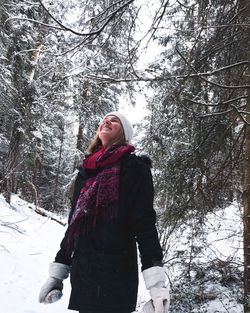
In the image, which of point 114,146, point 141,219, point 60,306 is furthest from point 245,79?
point 60,306

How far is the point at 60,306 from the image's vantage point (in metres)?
5.97

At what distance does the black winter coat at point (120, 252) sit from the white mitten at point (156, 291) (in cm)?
5

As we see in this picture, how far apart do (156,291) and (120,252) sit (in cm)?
28

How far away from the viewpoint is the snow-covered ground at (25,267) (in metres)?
5.46

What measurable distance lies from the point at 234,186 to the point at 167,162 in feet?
3.24

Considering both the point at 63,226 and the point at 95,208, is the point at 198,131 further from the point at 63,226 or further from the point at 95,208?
the point at 63,226

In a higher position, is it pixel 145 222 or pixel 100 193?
pixel 100 193

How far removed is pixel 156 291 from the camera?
1.98 m

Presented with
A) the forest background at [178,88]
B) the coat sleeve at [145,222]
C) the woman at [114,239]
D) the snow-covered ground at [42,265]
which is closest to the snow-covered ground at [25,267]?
the snow-covered ground at [42,265]

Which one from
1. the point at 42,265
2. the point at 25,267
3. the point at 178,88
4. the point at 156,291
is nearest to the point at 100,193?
the point at 156,291

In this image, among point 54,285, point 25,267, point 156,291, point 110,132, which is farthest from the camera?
point 25,267

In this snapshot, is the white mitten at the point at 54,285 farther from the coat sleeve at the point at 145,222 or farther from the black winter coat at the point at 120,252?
the coat sleeve at the point at 145,222

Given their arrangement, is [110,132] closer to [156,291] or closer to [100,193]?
[100,193]

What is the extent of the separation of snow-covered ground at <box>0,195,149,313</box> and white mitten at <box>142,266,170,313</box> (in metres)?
2.55
